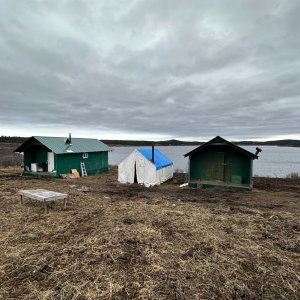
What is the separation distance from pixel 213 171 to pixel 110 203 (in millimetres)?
8481

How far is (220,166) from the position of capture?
15789 millimetres

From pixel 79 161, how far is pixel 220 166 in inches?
510

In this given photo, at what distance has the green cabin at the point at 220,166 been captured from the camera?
14758 millimetres

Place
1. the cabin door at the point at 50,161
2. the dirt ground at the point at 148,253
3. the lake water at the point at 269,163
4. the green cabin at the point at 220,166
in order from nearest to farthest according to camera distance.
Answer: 1. the dirt ground at the point at 148,253
2. the green cabin at the point at 220,166
3. the cabin door at the point at 50,161
4. the lake water at the point at 269,163

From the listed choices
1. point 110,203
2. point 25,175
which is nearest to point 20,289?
point 110,203

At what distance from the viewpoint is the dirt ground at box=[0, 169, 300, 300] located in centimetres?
391

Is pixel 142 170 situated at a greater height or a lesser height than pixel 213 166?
lesser

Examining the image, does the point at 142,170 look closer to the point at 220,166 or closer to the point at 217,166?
the point at 217,166

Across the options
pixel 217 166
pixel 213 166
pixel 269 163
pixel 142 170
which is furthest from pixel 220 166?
pixel 269 163

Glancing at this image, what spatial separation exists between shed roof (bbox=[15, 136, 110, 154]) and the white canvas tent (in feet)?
20.8

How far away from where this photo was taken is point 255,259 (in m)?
4.96

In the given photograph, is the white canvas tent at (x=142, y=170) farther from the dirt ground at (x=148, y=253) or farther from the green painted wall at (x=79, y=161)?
the dirt ground at (x=148, y=253)

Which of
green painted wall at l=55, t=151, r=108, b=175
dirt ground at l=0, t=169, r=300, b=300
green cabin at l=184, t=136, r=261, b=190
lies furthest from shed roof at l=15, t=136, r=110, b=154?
dirt ground at l=0, t=169, r=300, b=300

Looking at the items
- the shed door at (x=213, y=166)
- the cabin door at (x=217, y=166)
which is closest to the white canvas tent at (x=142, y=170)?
the shed door at (x=213, y=166)
